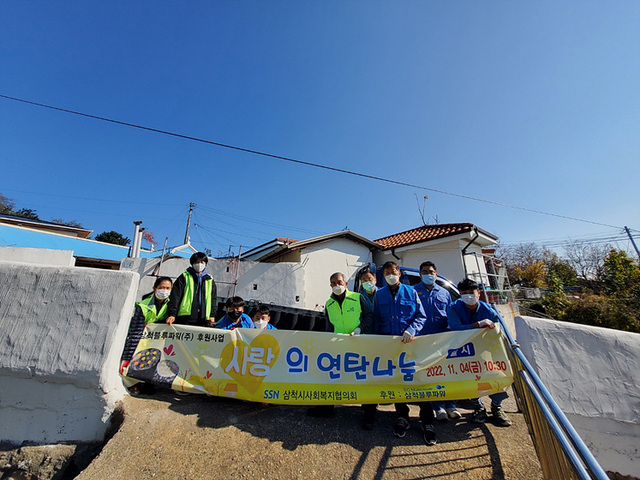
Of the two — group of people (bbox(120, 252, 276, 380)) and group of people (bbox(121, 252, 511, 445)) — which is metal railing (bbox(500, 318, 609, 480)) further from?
group of people (bbox(120, 252, 276, 380))

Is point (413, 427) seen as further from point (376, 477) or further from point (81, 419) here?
point (81, 419)

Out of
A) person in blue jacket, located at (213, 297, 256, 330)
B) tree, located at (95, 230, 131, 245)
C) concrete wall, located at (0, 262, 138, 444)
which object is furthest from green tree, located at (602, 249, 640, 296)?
tree, located at (95, 230, 131, 245)

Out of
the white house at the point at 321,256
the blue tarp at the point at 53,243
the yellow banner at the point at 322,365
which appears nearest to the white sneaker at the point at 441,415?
the yellow banner at the point at 322,365

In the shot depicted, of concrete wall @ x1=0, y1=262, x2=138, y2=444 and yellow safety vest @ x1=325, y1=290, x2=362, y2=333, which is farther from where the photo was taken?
yellow safety vest @ x1=325, y1=290, x2=362, y2=333

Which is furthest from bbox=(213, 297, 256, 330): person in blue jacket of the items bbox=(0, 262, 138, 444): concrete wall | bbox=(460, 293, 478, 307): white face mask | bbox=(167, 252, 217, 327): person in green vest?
bbox=(460, 293, 478, 307): white face mask

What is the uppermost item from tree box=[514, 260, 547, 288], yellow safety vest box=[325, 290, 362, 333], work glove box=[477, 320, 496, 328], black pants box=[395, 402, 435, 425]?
tree box=[514, 260, 547, 288]

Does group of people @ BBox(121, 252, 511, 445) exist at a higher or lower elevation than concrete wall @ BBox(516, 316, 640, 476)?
higher

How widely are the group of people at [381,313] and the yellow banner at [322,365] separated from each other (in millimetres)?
191

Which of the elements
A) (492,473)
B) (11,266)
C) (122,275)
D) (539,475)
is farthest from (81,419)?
(539,475)

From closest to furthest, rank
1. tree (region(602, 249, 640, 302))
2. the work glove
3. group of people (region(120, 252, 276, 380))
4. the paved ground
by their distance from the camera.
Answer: the paved ground → the work glove → group of people (region(120, 252, 276, 380)) → tree (region(602, 249, 640, 302))

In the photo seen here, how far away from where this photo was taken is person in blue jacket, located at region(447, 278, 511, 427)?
3035 millimetres

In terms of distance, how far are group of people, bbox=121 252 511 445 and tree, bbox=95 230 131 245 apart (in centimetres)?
3268

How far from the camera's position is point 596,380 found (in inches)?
114

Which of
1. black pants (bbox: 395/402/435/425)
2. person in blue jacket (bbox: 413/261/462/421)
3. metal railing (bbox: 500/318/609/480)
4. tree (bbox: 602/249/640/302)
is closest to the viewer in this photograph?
metal railing (bbox: 500/318/609/480)
